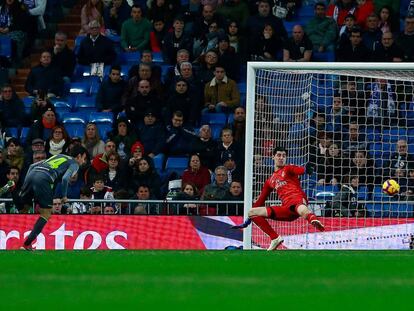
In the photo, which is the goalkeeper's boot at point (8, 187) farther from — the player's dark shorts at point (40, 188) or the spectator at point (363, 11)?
the spectator at point (363, 11)

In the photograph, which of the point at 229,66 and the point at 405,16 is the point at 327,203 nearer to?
the point at 229,66

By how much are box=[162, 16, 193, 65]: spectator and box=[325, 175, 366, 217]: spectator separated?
16.8ft

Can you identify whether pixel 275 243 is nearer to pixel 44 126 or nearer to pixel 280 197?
pixel 280 197

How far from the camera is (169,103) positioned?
70.9 ft

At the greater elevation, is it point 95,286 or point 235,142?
point 235,142

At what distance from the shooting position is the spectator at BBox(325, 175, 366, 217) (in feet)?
60.1

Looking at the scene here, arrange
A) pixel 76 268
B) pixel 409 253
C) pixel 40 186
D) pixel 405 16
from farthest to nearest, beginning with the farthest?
pixel 405 16 < pixel 40 186 < pixel 409 253 < pixel 76 268

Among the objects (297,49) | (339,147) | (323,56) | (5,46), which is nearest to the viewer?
(339,147)

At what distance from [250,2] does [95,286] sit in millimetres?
13803

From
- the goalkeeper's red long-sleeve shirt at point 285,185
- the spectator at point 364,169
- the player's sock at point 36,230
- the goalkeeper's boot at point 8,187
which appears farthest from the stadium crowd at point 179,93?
the player's sock at point 36,230

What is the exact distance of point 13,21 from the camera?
79.1ft

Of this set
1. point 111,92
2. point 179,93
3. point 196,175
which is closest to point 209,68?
point 179,93

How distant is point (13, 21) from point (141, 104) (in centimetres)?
369

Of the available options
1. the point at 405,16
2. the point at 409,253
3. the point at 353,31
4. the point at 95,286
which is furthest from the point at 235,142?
the point at 95,286
